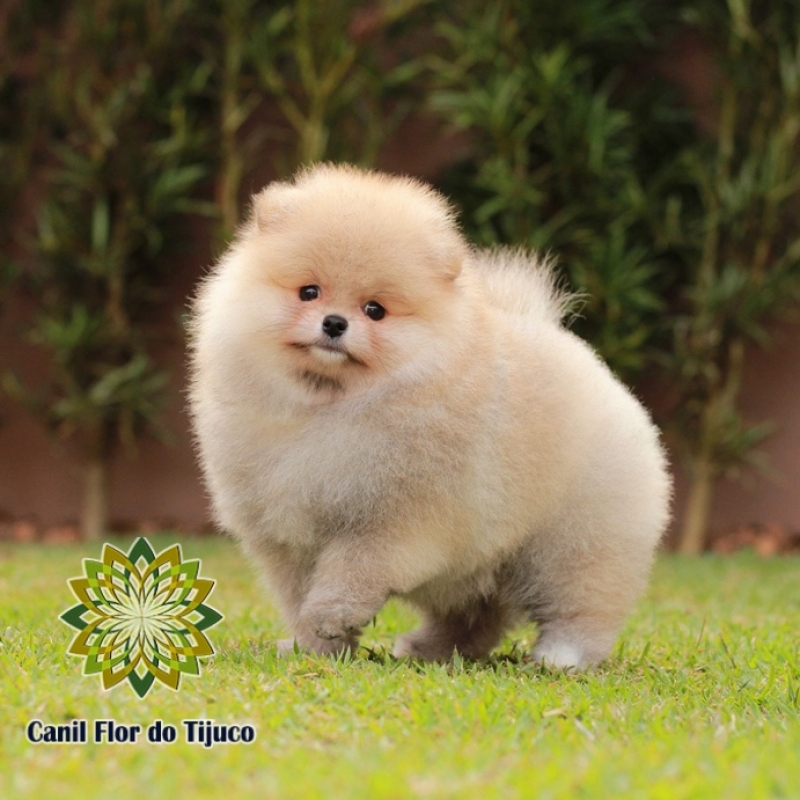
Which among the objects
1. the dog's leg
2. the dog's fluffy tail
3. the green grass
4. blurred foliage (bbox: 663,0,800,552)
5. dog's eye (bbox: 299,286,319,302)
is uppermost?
blurred foliage (bbox: 663,0,800,552)

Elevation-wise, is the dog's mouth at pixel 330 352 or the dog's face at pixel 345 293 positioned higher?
the dog's face at pixel 345 293

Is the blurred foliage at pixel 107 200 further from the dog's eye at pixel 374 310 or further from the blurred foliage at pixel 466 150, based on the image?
the dog's eye at pixel 374 310

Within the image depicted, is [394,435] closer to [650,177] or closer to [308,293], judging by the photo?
[308,293]

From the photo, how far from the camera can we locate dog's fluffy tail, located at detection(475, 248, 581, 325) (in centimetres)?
354

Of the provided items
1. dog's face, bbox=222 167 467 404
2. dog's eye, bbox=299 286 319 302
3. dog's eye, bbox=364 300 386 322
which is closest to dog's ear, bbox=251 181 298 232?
dog's face, bbox=222 167 467 404

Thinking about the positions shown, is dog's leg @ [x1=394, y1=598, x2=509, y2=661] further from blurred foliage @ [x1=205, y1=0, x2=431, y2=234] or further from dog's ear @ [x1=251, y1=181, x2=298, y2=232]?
blurred foliage @ [x1=205, y1=0, x2=431, y2=234]

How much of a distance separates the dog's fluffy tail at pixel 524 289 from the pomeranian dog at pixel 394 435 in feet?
0.53

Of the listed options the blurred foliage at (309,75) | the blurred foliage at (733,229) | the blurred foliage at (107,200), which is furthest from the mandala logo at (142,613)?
the blurred foliage at (733,229)

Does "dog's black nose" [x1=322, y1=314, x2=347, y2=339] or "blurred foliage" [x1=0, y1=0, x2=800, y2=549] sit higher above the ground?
"blurred foliage" [x1=0, y1=0, x2=800, y2=549]

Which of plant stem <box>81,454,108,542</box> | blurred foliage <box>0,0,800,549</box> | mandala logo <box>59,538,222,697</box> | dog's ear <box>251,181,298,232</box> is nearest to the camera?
mandala logo <box>59,538,222,697</box>

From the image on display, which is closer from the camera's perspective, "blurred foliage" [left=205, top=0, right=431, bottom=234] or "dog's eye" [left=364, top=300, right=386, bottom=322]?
"dog's eye" [left=364, top=300, right=386, bottom=322]

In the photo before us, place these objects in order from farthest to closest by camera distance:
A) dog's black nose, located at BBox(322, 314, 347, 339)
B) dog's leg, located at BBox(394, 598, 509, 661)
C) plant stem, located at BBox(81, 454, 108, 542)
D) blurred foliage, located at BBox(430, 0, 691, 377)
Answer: plant stem, located at BBox(81, 454, 108, 542)
blurred foliage, located at BBox(430, 0, 691, 377)
dog's leg, located at BBox(394, 598, 509, 661)
dog's black nose, located at BBox(322, 314, 347, 339)

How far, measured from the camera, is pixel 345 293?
291 centimetres

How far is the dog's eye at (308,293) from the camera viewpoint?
294cm
